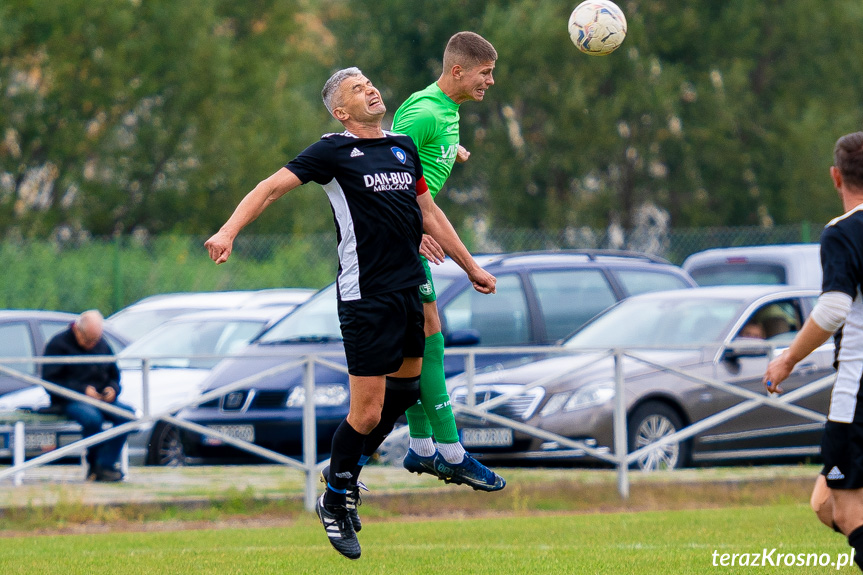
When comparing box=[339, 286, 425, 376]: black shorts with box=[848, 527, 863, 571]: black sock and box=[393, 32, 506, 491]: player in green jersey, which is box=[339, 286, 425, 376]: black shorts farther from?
box=[848, 527, 863, 571]: black sock

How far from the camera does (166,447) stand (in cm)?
1272

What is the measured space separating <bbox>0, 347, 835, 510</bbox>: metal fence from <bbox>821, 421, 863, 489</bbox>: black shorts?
5.62m

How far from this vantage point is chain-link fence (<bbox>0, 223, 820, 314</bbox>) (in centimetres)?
1984

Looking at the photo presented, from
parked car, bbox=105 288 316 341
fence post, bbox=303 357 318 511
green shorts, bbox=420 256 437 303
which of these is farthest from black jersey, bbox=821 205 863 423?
parked car, bbox=105 288 316 341

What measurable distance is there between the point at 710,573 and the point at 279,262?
15.2 meters

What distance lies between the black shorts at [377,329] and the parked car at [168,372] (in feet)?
18.2

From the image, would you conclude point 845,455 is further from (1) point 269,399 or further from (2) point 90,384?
(2) point 90,384

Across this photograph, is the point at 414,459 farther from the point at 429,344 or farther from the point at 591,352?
the point at 591,352

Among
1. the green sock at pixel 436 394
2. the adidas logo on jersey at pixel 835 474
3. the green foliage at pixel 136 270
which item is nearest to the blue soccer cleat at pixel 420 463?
the green sock at pixel 436 394

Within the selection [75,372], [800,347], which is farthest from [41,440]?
[800,347]

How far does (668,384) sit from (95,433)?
524 cm

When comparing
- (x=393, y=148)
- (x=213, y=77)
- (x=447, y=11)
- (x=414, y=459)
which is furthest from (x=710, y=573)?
(x=447, y=11)

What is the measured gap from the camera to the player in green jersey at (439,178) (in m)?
6.73

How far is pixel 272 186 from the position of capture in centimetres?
604
